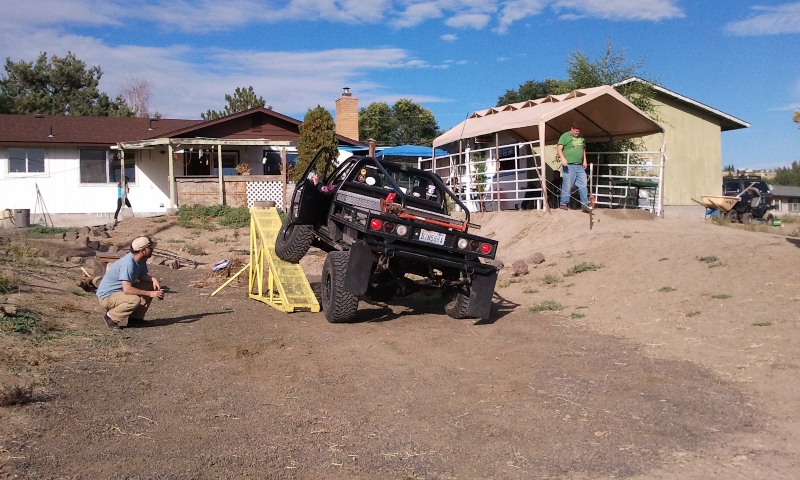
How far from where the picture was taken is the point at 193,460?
16.1 ft

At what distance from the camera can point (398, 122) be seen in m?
58.0

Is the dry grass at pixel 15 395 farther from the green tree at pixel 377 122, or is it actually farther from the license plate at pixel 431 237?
the green tree at pixel 377 122

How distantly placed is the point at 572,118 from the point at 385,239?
10812mm

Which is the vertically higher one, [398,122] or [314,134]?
[398,122]

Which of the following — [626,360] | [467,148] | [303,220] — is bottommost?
[626,360]

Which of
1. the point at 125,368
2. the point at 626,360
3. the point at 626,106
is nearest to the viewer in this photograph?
the point at 125,368

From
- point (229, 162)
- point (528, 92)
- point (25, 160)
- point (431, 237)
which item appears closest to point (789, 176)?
point (528, 92)

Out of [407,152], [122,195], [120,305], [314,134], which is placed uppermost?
[314,134]

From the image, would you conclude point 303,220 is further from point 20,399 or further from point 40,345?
point 20,399

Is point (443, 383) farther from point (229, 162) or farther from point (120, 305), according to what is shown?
point (229, 162)

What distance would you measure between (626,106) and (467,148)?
4403 mm

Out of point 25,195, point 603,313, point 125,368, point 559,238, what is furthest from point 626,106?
point 25,195

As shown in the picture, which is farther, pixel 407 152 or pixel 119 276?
pixel 407 152

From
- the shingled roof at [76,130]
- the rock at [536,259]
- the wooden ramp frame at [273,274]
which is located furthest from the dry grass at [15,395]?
the shingled roof at [76,130]
